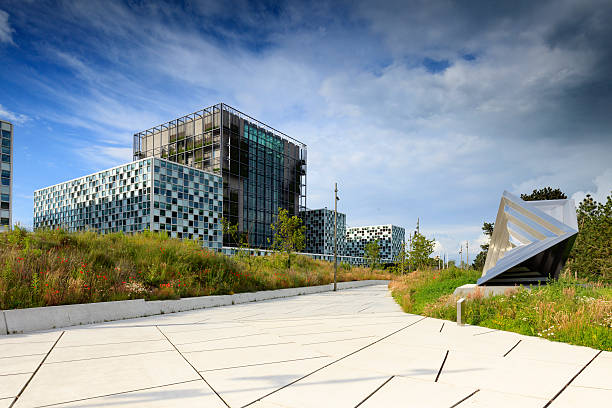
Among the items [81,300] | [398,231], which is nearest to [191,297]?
[81,300]

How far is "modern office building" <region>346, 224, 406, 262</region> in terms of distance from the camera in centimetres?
9550

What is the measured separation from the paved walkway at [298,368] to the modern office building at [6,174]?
48696 millimetres

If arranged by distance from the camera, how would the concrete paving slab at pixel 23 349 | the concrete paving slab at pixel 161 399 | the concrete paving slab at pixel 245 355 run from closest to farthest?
the concrete paving slab at pixel 161 399 < the concrete paving slab at pixel 245 355 < the concrete paving slab at pixel 23 349

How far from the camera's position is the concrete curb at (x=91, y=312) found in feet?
24.7

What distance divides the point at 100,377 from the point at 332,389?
108 inches

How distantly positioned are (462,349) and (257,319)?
207 inches

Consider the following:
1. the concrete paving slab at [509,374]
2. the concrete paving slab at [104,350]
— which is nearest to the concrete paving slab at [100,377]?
the concrete paving slab at [104,350]

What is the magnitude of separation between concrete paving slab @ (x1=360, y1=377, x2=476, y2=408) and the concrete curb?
7.74 m

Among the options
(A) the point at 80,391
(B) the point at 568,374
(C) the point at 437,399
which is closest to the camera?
(C) the point at 437,399

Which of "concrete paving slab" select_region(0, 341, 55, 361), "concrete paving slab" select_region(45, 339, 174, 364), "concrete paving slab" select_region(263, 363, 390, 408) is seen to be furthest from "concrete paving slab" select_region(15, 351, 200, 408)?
"concrete paving slab" select_region(263, 363, 390, 408)

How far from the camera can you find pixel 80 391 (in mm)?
3781

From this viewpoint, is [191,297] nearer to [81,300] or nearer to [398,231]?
[81,300]

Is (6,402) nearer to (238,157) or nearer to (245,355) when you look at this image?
(245,355)

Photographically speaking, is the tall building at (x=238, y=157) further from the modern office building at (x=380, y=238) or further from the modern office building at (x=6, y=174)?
the modern office building at (x=380, y=238)
